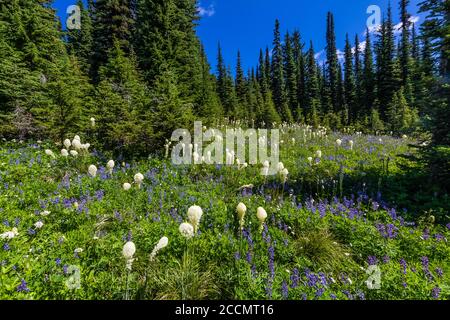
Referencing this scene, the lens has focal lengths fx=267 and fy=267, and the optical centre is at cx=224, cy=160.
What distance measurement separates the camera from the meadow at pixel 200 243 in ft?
10.6

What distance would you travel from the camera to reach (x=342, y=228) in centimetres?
472

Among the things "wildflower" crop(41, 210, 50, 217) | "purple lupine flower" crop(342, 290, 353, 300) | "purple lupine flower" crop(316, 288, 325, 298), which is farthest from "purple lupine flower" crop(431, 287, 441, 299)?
"wildflower" crop(41, 210, 50, 217)

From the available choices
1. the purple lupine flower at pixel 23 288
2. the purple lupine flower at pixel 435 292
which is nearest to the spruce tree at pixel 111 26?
the purple lupine flower at pixel 23 288

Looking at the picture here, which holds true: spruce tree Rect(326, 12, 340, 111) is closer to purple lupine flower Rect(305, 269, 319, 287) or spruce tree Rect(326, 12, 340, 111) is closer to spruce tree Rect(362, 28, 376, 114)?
spruce tree Rect(362, 28, 376, 114)

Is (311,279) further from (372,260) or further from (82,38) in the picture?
(82,38)

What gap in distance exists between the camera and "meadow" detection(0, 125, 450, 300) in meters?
3.22

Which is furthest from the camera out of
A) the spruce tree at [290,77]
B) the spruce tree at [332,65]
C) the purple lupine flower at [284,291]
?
the spruce tree at [332,65]

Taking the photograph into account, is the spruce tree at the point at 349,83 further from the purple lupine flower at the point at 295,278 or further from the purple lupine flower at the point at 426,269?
the purple lupine flower at the point at 295,278

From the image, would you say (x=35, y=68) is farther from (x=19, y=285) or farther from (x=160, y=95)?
(x=19, y=285)

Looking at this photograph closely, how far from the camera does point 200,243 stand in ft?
13.2

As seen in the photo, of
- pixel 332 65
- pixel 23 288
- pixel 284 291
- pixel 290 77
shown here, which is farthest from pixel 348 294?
pixel 332 65
